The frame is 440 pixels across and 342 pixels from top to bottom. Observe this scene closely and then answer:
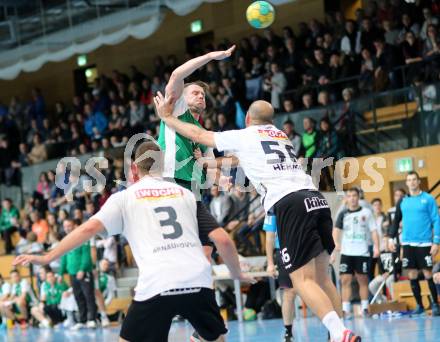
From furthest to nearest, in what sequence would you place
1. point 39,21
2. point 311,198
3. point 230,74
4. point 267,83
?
point 39,21
point 230,74
point 267,83
point 311,198

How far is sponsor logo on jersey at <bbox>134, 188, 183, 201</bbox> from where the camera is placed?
20.2 ft

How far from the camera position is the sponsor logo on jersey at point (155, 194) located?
615 cm

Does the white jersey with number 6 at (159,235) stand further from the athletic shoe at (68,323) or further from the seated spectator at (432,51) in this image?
the athletic shoe at (68,323)

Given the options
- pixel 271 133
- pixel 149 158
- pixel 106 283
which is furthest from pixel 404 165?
pixel 149 158

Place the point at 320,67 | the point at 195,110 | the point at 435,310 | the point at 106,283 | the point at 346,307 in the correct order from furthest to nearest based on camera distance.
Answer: the point at 320,67 < the point at 106,283 < the point at 346,307 < the point at 435,310 < the point at 195,110

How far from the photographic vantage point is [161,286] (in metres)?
5.93

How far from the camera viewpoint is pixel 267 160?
8.27m

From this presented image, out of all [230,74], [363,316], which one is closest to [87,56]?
[230,74]

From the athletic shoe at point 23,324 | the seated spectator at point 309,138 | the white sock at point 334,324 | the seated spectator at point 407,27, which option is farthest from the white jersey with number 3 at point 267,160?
the athletic shoe at point 23,324

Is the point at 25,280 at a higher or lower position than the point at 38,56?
lower

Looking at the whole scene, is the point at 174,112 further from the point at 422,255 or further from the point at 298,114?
the point at 298,114

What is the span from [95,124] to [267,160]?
61.9 ft

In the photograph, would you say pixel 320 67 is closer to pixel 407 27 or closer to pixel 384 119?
pixel 407 27

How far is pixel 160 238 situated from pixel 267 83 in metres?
15.5
